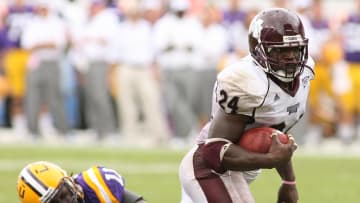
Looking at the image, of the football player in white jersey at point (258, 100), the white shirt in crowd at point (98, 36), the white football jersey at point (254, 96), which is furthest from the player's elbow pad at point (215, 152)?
the white shirt in crowd at point (98, 36)

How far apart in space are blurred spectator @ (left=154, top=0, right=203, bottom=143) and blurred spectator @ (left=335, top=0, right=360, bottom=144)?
6.00ft

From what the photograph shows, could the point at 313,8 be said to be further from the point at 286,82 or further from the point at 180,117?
the point at 286,82

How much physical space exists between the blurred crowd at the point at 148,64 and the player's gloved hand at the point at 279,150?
781cm

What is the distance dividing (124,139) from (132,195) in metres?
8.25

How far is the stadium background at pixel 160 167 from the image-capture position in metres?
8.34

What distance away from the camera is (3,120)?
47.5 feet

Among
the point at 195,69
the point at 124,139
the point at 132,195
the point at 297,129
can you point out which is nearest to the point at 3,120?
the point at 124,139

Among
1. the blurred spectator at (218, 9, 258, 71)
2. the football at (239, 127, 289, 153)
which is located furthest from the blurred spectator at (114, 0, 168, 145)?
the football at (239, 127, 289, 153)

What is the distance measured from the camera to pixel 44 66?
42.5 ft

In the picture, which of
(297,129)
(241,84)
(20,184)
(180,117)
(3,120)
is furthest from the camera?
(3,120)

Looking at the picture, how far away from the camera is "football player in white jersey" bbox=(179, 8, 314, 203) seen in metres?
4.69

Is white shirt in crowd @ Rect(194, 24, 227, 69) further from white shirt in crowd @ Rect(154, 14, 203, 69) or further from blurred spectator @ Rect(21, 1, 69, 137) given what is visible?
blurred spectator @ Rect(21, 1, 69, 137)

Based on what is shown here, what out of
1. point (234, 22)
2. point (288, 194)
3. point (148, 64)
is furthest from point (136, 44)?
point (288, 194)

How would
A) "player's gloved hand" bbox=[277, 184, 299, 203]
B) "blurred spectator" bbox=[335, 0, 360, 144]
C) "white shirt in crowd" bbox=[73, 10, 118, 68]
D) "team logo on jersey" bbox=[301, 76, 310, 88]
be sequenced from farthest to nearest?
"blurred spectator" bbox=[335, 0, 360, 144] < "white shirt in crowd" bbox=[73, 10, 118, 68] < "player's gloved hand" bbox=[277, 184, 299, 203] < "team logo on jersey" bbox=[301, 76, 310, 88]
